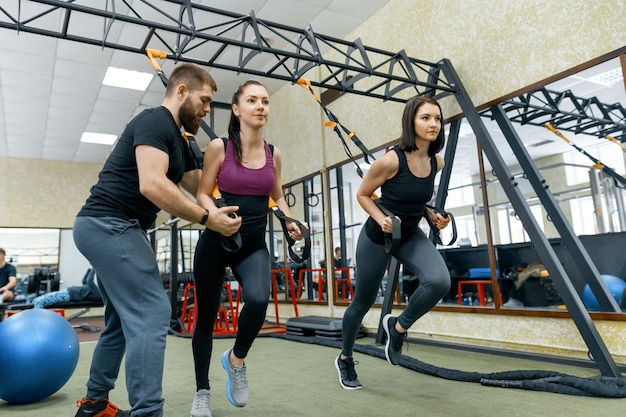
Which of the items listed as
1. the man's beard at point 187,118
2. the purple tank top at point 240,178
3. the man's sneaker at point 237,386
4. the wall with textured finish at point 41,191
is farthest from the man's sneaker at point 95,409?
the wall with textured finish at point 41,191

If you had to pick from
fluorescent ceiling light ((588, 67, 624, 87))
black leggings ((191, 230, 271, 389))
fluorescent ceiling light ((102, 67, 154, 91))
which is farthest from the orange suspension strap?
fluorescent ceiling light ((102, 67, 154, 91))

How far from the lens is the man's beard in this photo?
5.30 feet

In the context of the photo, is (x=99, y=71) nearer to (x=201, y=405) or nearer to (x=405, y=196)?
(x=405, y=196)

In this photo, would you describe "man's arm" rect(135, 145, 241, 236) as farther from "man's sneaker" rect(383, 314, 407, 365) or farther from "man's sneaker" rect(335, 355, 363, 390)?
"man's sneaker" rect(335, 355, 363, 390)

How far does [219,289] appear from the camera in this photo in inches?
73.1

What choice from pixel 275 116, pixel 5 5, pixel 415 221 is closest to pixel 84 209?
pixel 415 221

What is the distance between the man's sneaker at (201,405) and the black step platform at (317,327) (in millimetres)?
2670

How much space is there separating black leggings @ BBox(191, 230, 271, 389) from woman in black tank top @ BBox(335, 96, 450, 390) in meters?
0.65

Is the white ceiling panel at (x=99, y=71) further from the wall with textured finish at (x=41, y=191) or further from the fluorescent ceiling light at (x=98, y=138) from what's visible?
the wall with textured finish at (x=41, y=191)

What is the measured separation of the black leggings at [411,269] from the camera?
2125 mm

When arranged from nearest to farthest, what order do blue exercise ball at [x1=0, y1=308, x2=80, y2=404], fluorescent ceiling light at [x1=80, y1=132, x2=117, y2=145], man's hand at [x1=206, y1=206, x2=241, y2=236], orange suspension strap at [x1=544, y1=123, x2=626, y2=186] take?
man's hand at [x1=206, y1=206, x2=241, y2=236] → blue exercise ball at [x1=0, y1=308, x2=80, y2=404] → orange suspension strap at [x1=544, y1=123, x2=626, y2=186] → fluorescent ceiling light at [x1=80, y1=132, x2=117, y2=145]

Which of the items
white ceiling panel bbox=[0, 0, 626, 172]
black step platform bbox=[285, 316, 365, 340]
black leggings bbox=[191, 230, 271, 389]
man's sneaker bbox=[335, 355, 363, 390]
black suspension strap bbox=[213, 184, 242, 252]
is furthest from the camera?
white ceiling panel bbox=[0, 0, 626, 172]

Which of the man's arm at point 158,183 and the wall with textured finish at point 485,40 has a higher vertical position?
the wall with textured finish at point 485,40

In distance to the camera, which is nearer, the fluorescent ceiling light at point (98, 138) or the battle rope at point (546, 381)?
the battle rope at point (546, 381)
